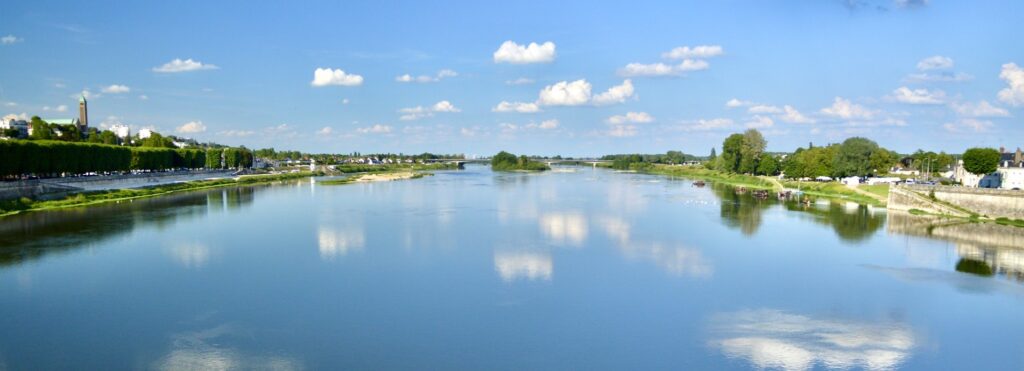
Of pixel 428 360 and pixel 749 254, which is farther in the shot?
pixel 749 254

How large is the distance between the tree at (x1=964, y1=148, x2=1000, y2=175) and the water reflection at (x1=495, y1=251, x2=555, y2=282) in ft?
103

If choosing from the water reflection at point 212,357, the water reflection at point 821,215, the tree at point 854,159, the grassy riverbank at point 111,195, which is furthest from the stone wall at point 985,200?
the grassy riverbank at point 111,195

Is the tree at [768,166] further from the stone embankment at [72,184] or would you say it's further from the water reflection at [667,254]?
the stone embankment at [72,184]

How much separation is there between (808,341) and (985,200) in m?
25.2

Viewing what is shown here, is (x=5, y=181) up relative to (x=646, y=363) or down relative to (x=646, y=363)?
up

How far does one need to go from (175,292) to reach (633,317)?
10485 mm

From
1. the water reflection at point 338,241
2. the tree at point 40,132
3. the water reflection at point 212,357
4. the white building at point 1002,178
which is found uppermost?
the tree at point 40,132

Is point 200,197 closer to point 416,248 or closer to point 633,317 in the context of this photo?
point 416,248

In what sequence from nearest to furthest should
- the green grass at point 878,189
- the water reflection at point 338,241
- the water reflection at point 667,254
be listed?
1. the water reflection at point 667,254
2. the water reflection at point 338,241
3. the green grass at point 878,189

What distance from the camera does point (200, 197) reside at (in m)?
43.4

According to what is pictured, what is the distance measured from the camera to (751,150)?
70.4 meters

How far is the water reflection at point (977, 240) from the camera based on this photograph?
1862 centimetres

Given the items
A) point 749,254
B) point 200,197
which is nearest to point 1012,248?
point 749,254

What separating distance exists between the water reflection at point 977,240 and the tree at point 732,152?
40394mm
